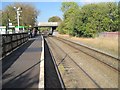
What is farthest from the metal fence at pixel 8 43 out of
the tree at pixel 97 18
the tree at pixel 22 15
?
the tree at pixel 22 15

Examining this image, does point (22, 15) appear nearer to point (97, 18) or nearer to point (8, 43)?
point (97, 18)

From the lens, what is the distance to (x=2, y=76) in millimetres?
11625

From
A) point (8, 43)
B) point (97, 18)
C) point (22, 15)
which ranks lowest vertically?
point (8, 43)

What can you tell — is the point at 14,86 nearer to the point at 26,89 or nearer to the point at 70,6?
the point at 26,89

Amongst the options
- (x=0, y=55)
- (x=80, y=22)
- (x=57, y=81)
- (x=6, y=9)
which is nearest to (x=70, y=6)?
(x=6, y=9)

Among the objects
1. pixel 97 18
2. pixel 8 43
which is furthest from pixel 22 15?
pixel 8 43

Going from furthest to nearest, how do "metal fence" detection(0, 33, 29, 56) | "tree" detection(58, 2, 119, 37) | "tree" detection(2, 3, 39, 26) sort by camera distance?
1. "tree" detection(2, 3, 39, 26)
2. "tree" detection(58, 2, 119, 37)
3. "metal fence" detection(0, 33, 29, 56)

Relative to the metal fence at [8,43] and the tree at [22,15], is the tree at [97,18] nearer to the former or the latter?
the tree at [22,15]

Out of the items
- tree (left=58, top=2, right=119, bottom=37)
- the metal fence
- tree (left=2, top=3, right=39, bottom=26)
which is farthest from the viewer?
tree (left=2, top=3, right=39, bottom=26)

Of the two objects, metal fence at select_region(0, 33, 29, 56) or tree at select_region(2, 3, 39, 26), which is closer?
metal fence at select_region(0, 33, 29, 56)

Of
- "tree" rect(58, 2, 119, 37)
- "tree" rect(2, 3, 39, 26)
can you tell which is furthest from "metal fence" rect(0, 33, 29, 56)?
"tree" rect(2, 3, 39, 26)

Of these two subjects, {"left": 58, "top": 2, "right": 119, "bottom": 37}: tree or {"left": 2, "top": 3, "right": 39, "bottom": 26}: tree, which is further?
{"left": 2, "top": 3, "right": 39, "bottom": 26}: tree

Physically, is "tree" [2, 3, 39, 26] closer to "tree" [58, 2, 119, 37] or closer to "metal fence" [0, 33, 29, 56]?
"tree" [58, 2, 119, 37]

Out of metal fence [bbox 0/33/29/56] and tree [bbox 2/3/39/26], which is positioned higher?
tree [bbox 2/3/39/26]
